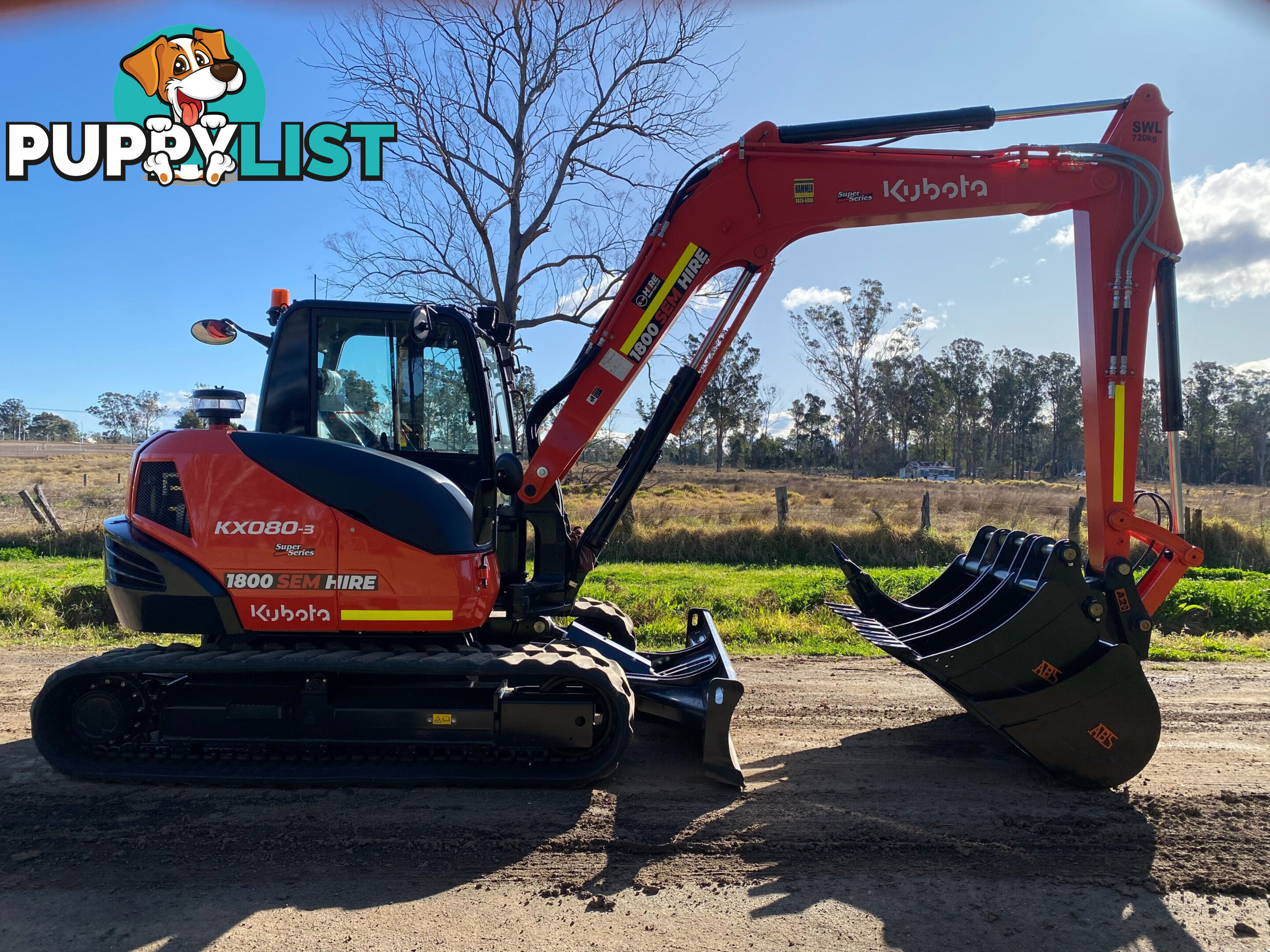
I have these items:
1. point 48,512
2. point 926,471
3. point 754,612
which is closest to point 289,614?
point 754,612

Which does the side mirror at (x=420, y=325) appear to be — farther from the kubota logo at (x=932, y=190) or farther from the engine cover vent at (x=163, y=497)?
the kubota logo at (x=932, y=190)

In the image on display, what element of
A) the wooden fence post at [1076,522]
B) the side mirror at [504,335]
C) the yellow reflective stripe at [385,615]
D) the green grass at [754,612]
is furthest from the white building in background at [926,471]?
the yellow reflective stripe at [385,615]

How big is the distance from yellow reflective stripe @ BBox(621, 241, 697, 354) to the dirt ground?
260cm

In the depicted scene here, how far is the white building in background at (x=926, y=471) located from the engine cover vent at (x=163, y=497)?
53.1m

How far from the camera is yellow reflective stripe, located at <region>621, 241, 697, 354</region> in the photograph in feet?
15.7

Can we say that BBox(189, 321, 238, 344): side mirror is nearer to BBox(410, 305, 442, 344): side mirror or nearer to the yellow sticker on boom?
BBox(410, 305, 442, 344): side mirror

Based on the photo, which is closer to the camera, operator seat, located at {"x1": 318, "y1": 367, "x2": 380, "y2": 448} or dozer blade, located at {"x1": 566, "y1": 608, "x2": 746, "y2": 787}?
dozer blade, located at {"x1": 566, "y1": 608, "x2": 746, "y2": 787}

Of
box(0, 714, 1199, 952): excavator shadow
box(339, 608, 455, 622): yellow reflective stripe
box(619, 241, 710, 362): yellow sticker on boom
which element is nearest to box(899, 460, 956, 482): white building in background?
box(619, 241, 710, 362): yellow sticker on boom

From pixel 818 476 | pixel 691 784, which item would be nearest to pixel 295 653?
pixel 691 784

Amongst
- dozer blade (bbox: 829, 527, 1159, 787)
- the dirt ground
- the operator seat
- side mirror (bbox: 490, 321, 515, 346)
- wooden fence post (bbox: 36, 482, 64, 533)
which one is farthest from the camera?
wooden fence post (bbox: 36, 482, 64, 533)

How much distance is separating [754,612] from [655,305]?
5.41m

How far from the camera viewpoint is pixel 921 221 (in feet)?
15.9

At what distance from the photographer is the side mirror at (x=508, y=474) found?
179 inches

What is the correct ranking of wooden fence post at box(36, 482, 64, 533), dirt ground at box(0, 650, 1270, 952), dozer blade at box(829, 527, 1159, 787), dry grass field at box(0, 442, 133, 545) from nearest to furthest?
1. dirt ground at box(0, 650, 1270, 952)
2. dozer blade at box(829, 527, 1159, 787)
3. wooden fence post at box(36, 482, 64, 533)
4. dry grass field at box(0, 442, 133, 545)
